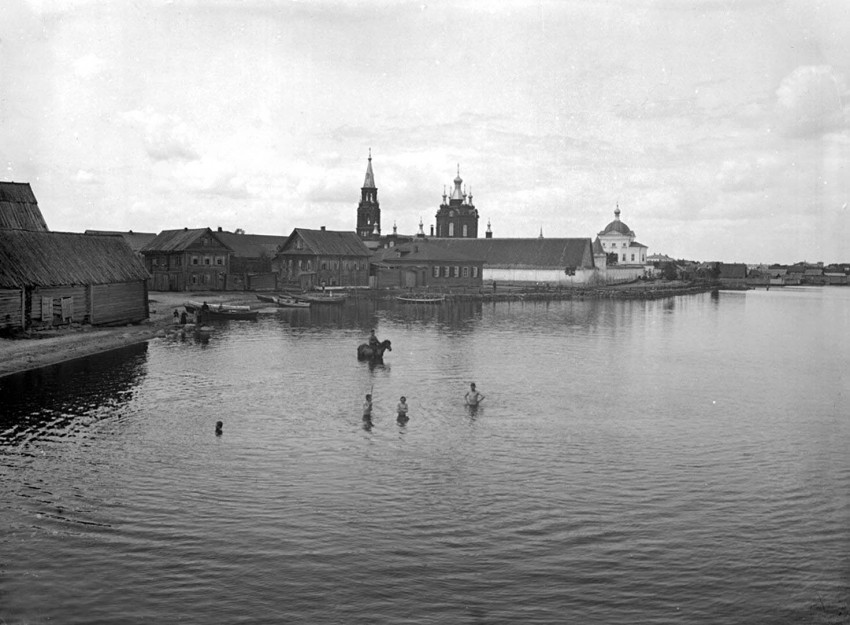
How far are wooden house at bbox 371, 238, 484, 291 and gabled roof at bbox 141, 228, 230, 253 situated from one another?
71.5 feet

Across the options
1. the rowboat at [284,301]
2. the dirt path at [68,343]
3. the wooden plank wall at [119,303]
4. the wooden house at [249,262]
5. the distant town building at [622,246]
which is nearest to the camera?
the dirt path at [68,343]

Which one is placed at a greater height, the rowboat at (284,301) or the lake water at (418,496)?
the rowboat at (284,301)

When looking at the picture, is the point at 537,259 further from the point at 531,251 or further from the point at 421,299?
the point at 421,299

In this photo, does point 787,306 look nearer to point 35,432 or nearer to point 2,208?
point 2,208

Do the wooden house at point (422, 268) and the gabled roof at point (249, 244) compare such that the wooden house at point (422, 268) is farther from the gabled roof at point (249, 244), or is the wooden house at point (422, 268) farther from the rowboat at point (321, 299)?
the rowboat at point (321, 299)

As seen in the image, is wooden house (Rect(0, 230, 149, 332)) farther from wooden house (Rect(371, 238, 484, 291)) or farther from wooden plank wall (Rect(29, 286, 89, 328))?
wooden house (Rect(371, 238, 484, 291))

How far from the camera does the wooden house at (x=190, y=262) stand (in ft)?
293

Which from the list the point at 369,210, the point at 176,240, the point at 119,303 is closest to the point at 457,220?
the point at 369,210

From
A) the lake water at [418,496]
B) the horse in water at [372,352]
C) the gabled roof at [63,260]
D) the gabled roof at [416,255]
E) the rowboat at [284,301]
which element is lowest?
the lake water at [418,496]

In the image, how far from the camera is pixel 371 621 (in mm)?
13859

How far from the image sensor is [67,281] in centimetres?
4659

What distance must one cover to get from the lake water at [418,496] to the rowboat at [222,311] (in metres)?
24.9

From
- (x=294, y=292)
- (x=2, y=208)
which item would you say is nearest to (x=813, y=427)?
(x=2, y=208)

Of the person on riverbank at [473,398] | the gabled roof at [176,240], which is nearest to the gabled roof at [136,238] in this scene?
the gabled roof at [176,240]
